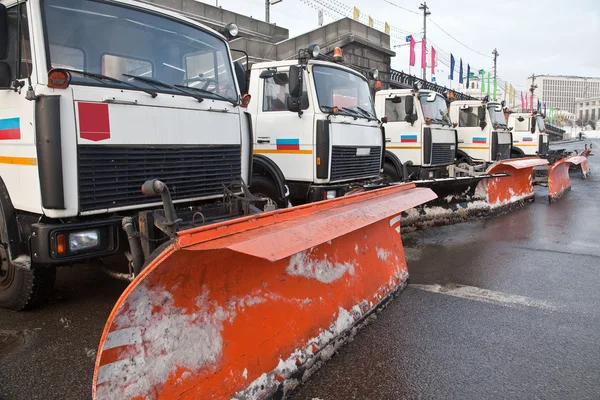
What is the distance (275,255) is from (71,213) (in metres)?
1.76

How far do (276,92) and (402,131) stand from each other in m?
4.28

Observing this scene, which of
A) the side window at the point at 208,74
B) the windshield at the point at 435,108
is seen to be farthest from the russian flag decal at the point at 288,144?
the windshield at the point at 435,108

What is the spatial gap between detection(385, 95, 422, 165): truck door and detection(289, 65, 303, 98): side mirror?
4.47 m

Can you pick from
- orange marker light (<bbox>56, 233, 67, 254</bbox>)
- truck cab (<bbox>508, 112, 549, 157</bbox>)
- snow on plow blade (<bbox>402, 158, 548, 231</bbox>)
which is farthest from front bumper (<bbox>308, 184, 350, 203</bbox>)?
truck cab (<bbox>508, 112, 549, 157</bbox>)

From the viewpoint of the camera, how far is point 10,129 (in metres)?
3.33

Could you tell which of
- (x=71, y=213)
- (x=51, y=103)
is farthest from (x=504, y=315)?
(x=51, y=103)

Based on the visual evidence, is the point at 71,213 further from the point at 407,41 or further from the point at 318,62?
the point at 407,41

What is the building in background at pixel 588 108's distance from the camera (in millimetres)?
119256

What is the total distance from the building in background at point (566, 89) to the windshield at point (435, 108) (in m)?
115

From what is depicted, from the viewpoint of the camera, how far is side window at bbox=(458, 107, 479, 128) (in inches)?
481

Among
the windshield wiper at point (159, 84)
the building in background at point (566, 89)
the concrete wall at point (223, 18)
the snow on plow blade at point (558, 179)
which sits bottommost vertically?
the snow on plow blade at point (558, 179)

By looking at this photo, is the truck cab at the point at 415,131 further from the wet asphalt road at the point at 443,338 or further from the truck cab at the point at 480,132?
the wet asphalt road at the point at 443,338

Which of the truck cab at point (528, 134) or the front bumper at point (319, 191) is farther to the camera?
the truck cab at point (528, 134)

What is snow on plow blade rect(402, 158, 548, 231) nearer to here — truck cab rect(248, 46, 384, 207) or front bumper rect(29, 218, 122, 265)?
truck cab rect(248, 46, 384, 207)
